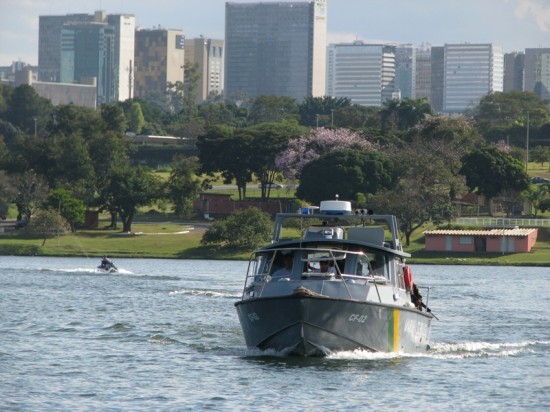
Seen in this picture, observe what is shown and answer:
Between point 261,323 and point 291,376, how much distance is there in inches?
123

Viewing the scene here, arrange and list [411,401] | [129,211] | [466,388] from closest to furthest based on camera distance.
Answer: [411,401], [466,388], [129,211]

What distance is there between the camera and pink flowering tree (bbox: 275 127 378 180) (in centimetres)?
16650

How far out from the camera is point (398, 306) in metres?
45.6

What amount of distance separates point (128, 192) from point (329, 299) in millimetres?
102713

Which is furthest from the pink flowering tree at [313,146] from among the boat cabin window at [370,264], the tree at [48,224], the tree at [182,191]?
the boat cabin window at [370,264]

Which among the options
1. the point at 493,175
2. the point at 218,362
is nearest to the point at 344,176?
the point at 493,175

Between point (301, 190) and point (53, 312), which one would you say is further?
point (301, 190)

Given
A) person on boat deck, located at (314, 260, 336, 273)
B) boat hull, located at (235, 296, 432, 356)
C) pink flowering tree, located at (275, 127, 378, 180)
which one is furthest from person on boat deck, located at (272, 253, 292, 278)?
pink flowering tree, located at (275, 127, 378, 180)

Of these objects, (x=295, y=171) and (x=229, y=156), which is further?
(x=295, y=171)

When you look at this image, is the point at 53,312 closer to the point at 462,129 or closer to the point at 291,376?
the point at 291,376

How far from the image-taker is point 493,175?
505ft

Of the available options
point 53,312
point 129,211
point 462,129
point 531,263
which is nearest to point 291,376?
point 53,312

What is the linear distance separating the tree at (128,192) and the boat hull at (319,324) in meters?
98.7

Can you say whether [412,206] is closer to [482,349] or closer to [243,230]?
[243,230]
